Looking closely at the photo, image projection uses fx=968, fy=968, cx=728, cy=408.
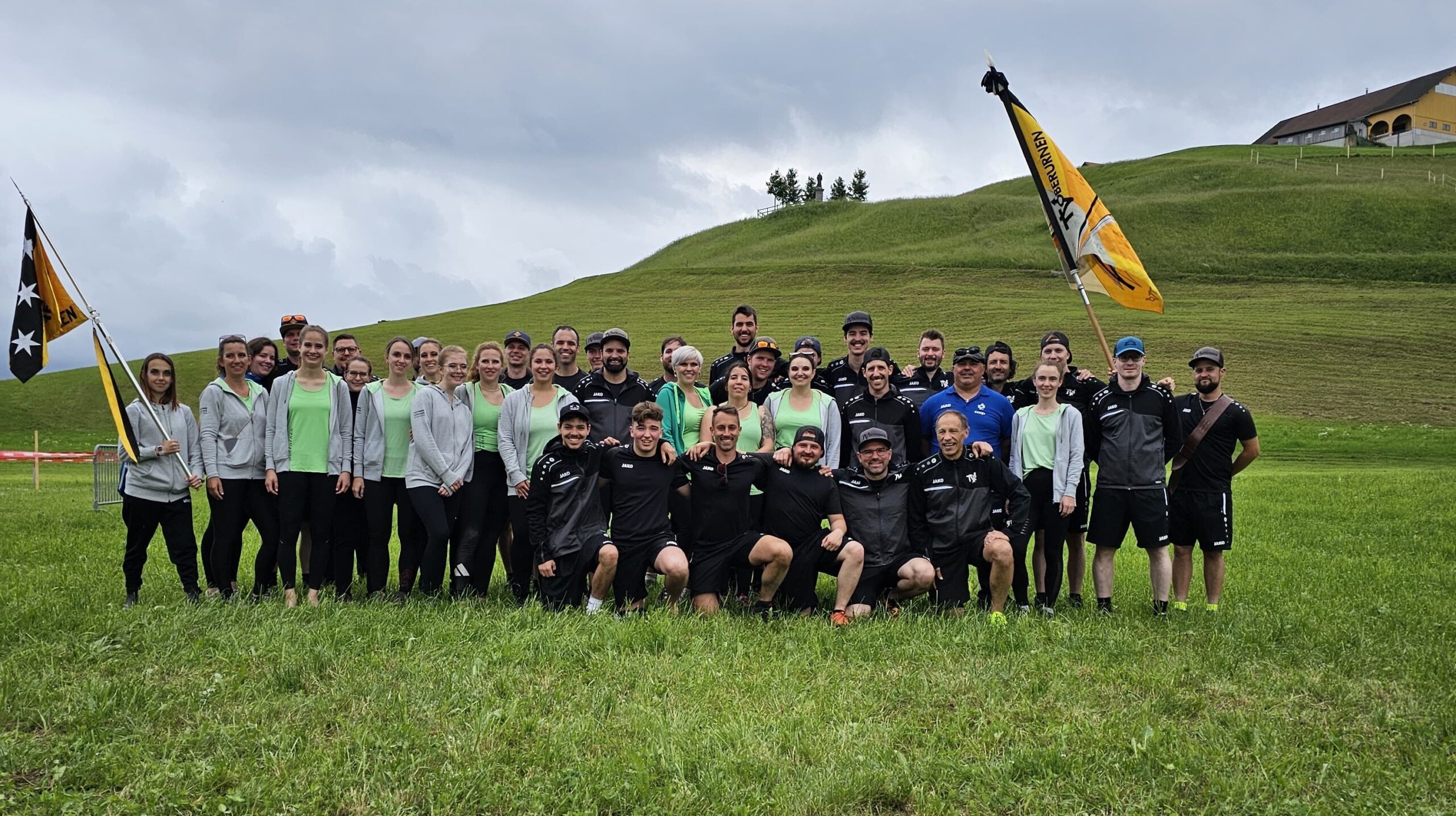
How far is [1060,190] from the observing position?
9594 mm

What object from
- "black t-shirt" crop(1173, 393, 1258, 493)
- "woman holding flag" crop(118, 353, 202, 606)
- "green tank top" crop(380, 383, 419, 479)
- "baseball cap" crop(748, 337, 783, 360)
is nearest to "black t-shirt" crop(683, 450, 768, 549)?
"baseball cap" crop(748, 337, 783, 360)

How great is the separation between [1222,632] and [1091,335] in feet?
114

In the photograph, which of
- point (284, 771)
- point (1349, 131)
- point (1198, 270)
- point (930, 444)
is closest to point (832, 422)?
point (930, 444)

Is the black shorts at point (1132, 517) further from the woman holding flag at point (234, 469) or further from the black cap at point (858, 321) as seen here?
the woman holding flag at point (234, 469)

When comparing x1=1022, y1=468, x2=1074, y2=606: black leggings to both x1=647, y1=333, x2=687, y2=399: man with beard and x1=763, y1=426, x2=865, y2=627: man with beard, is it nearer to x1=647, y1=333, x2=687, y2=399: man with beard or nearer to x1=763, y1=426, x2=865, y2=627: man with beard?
x1=763, y1=426, x2=865, y2=627: man with beard

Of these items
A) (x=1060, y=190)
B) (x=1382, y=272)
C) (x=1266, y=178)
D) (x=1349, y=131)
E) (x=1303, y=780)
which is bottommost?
(x=1303, y=780)

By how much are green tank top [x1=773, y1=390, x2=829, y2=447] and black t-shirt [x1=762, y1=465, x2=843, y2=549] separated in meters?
0.35

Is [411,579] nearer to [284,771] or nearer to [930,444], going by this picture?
[284,771]

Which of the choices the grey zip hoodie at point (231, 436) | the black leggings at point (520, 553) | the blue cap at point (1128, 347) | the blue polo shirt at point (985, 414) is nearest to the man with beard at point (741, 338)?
the blue polo shirt at point (985, 414)

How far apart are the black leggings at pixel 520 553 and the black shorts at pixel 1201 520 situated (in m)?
5.42

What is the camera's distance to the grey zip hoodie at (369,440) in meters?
8.12

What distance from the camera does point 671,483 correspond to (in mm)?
8133

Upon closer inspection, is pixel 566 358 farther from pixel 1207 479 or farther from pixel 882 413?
pixel 1207 479

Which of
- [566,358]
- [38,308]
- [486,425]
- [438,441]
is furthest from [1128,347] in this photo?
[38,308]
